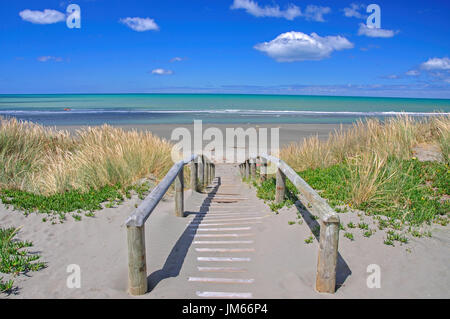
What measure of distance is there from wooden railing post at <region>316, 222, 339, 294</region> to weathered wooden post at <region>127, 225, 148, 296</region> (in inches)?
70.6

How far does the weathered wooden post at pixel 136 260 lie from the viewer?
312 cm

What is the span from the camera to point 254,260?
4.11 meters

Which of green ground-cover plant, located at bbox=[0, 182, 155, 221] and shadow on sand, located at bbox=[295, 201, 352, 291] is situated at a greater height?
green ground-cover plant, located at bbox=[0, 182, 155, 221]

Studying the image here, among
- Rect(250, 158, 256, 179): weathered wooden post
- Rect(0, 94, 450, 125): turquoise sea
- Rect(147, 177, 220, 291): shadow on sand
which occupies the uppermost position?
Rect(0, 94, 450, 125): turquoise sea

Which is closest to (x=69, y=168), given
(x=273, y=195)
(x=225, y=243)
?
(x=225, y=243)

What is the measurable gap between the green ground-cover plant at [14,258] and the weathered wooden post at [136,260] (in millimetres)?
1390

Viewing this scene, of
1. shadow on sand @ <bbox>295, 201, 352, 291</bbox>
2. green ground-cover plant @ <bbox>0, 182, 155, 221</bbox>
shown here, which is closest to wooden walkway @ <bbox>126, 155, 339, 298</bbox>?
shadow on sand @ <bbox>295, 201, 352, 291</bbox>

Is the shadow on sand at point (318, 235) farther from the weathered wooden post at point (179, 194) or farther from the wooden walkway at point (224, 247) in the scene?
the weathered wooden post at point (179, 194)

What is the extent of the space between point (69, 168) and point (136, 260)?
4.67 meters

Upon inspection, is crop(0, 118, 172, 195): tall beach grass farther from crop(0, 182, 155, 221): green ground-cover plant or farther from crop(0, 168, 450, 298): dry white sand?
crop(0, 168, 450, 298): dry white sand

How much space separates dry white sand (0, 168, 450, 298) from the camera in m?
3.44

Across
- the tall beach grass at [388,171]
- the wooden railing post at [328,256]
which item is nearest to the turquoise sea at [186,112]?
the tall beach grass at [388,171]
